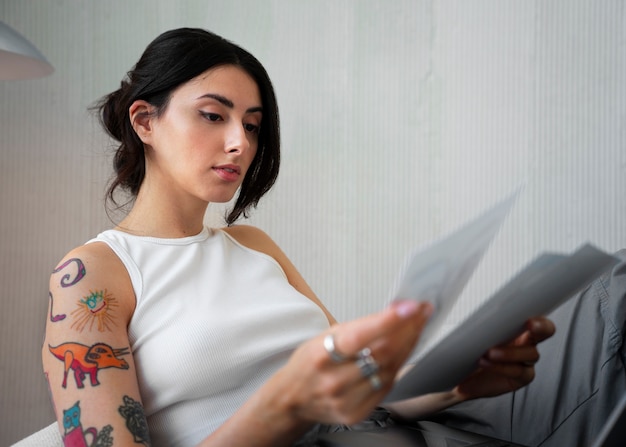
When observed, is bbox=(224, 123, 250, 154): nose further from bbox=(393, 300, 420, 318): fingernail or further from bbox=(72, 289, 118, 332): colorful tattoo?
bbox=(393, 300, 420, 318): fingernail

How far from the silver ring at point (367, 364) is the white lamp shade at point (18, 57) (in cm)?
122

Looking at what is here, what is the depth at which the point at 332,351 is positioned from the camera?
659 millimetres

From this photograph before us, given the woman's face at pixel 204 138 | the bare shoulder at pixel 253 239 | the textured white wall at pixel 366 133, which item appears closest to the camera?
the woman's face at pixel 204 138

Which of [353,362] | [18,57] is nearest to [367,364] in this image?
[353,362]

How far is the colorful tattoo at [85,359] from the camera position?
3.14ft

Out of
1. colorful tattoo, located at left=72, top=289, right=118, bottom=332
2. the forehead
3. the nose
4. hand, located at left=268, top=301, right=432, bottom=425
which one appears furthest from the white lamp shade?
hand, located at left=268, top=301, right=432, bottom=425

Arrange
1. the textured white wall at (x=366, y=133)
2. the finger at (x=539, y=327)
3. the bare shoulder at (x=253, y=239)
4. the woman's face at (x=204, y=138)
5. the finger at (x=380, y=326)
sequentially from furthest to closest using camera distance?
the textured white wall at (x=366, y=133)
the bare shoulder at (x=253, y=239)
the woman's face at (x=204, y=138)
the finger at (x=539, y=327)
the finger at (x=380, y=326)

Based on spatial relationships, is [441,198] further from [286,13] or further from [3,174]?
[3,174]

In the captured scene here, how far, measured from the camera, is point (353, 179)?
2.38 meters

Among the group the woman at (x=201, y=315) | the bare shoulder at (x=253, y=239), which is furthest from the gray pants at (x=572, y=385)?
the bare shoulder at (x=253, y=239)

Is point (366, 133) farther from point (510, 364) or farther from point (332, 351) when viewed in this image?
point (332, 351)

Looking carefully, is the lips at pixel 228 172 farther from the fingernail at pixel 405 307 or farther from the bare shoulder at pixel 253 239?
the fingernail at pixel 405 307

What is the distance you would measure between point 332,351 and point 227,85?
0.78 metres

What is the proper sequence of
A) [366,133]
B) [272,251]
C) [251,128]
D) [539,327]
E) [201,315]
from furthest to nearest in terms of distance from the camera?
[366,133], [272,251], [251,128], [201,315], [539,327]
